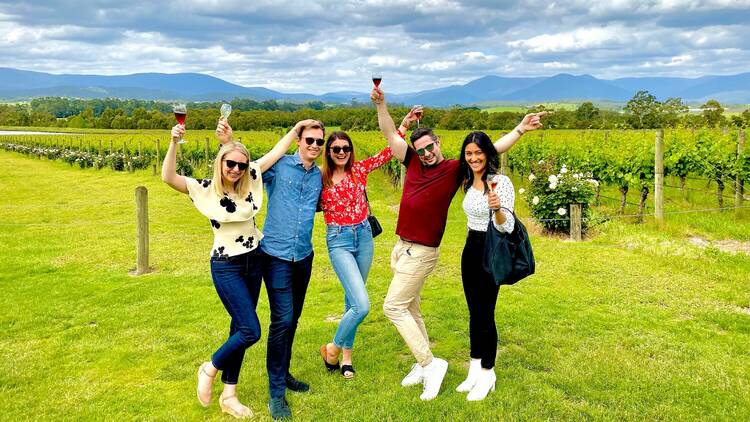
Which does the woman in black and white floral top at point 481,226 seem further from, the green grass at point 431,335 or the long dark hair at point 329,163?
the long dark hair at point 329,163

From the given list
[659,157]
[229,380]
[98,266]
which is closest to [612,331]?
[229,380]

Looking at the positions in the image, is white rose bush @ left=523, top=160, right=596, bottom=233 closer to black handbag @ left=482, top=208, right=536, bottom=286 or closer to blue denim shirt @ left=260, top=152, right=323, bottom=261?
black handbag @ left=482, top=208, right=536, bottom=286

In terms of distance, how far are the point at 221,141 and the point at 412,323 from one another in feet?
6.09

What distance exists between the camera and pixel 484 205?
3.67m

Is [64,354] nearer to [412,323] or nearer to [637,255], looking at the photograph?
[412,323]

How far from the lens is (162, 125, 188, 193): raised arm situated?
3.28 meters

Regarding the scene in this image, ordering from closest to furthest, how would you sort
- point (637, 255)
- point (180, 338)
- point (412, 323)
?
1. point (412, 323)
2. point (180, 338)
3. point (637, 255)

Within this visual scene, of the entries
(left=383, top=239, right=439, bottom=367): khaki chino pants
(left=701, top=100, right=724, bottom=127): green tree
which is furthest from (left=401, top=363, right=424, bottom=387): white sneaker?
(left=701, top=100, right=724, bottom=127): green tree

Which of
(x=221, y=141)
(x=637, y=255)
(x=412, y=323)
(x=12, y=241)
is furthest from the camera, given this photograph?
(x=12, y=241)

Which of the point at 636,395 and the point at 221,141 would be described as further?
the point at 636,395

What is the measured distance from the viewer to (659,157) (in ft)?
35.6

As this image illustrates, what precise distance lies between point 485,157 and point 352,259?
121cm

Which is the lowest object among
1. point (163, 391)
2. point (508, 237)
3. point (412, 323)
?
point (163, 391)

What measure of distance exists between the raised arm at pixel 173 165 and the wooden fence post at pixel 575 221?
8.00 m
